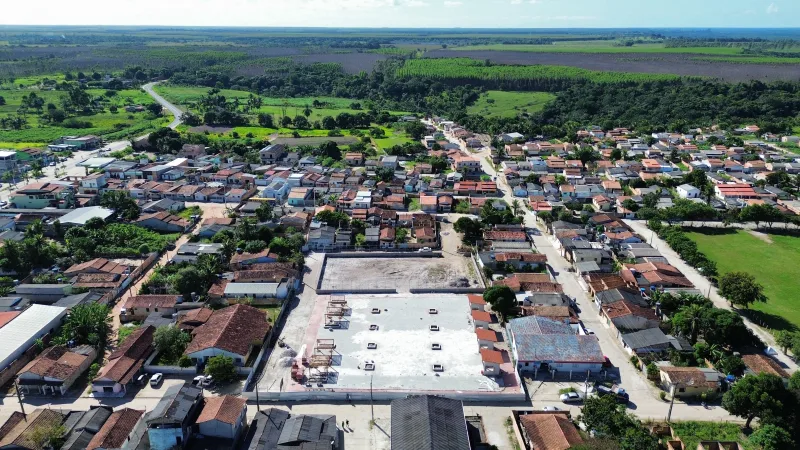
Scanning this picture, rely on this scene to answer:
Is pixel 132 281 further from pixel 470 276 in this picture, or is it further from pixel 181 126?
pixel 181 126

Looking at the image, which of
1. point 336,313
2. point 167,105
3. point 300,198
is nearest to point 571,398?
point 336,313

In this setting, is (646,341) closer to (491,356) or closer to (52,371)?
(491,356)

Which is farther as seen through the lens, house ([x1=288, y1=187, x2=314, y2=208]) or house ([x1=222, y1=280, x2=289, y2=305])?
house ([x1=288, y1=187, x2=314, y2=208])

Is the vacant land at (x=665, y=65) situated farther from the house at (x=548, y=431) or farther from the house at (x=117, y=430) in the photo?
the house at (x=117, y=430)

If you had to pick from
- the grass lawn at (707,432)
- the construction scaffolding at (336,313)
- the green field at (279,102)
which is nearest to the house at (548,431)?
the grass lawn at (707,432)

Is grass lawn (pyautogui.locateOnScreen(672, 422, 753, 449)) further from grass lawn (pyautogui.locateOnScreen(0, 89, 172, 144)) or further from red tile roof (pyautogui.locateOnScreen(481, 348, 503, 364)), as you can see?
grass lawn (pyautogui.locateOnScreen(0, 89, 172, 144))

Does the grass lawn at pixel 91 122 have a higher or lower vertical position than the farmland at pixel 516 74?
lower

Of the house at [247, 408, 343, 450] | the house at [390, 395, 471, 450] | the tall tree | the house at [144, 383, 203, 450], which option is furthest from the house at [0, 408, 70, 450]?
the tall tree
